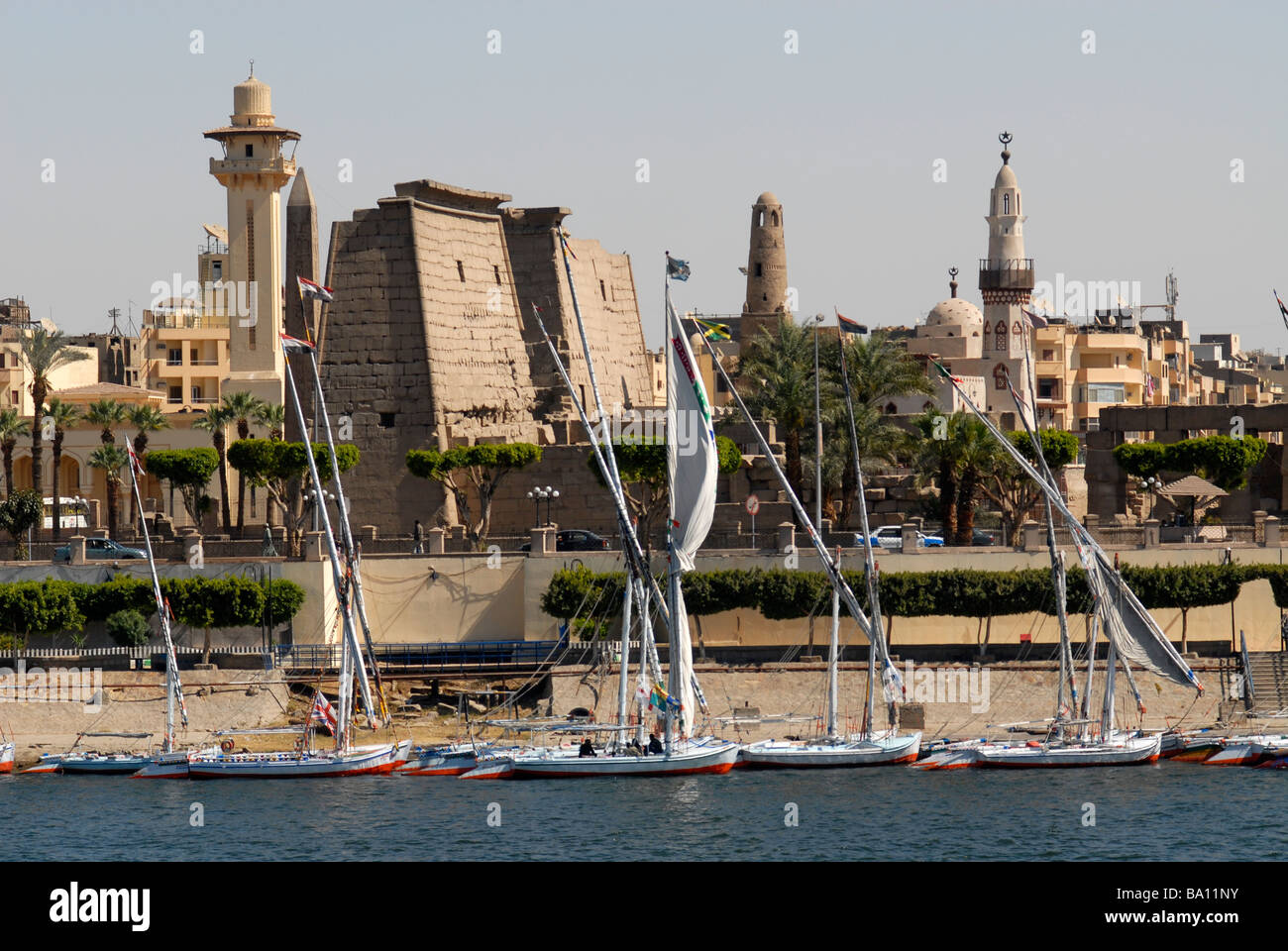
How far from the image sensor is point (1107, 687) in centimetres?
4612

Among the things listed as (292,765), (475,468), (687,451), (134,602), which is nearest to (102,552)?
(134,602)

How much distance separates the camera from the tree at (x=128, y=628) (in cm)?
5416

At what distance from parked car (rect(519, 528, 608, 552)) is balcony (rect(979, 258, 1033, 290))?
31015mm

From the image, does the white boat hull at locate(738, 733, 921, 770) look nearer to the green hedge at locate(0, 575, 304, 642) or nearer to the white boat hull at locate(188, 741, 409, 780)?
the white boat hull at locate(188, 741, 409, 780)

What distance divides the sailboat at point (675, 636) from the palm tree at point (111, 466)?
83.1ft

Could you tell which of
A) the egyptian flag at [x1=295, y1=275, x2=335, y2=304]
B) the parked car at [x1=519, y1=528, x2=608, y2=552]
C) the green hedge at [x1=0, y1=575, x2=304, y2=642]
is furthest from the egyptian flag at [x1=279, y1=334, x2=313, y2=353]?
the parked car at [x1=519, y1=528, x2=608, y2=552]

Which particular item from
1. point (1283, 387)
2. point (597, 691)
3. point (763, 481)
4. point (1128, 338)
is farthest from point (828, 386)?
point (1283, 387)

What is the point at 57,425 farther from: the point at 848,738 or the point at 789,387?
the point at 848,738

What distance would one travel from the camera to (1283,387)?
445ft

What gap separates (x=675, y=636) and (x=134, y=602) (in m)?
16.8

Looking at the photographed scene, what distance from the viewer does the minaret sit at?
81688mm

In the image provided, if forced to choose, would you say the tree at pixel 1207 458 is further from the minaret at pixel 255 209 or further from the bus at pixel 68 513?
the bus at pixel 68 513
